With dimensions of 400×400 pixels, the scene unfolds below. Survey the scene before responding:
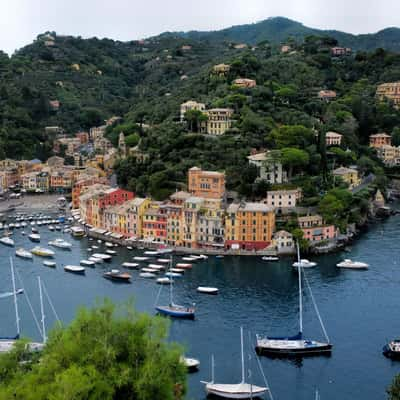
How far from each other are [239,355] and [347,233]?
70.1ft

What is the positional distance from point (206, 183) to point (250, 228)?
7668 mm

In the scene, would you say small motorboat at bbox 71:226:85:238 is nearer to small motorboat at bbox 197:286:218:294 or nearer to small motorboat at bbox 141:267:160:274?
small motorboat at bbox 141:267:160:274

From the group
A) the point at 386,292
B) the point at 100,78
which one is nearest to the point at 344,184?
the point at 386,292

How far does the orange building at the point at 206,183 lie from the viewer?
1934 inches

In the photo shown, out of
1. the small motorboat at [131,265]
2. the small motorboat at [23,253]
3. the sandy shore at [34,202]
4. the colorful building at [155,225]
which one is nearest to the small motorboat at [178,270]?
the small motorboat at [131,265]

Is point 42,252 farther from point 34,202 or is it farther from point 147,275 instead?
point 34,202

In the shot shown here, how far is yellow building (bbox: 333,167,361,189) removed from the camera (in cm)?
5506

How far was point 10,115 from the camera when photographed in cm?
8100

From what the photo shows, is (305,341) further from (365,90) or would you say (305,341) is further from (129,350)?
(365,90)

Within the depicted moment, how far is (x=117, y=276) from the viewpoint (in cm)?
3822

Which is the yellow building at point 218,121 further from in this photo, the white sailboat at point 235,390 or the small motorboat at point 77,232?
the white sailboat at point 235,390

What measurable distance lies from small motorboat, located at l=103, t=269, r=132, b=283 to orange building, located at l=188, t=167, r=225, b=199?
40.9 ft

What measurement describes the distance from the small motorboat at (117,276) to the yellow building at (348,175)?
2377 cm

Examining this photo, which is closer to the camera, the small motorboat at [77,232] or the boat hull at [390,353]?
the boat hull at [390,353]
